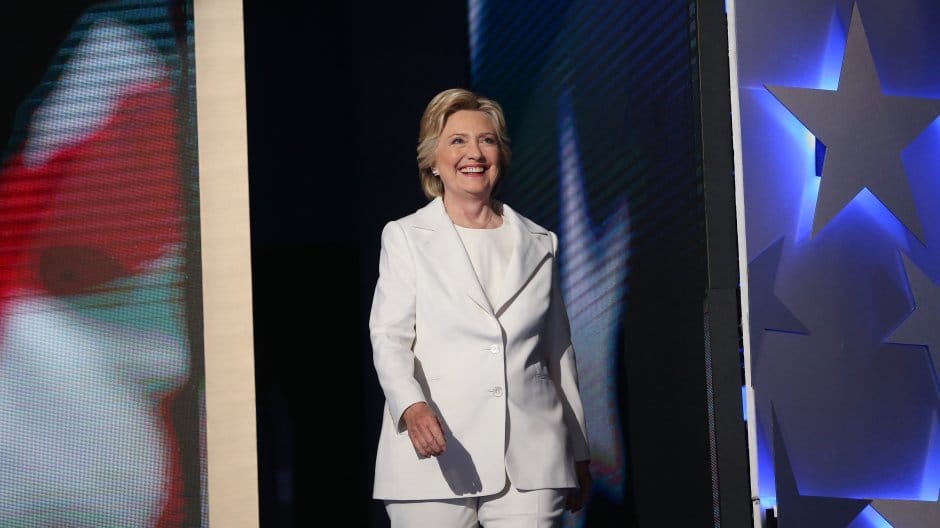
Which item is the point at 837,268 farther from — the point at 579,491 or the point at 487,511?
the point at 487,511

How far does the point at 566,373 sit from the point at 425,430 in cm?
52

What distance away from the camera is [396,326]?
2.54m

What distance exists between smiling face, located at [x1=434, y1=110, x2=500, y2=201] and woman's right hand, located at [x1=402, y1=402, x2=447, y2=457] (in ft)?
2.01

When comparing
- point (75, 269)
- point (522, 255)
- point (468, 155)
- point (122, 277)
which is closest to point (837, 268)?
point (522, 255)

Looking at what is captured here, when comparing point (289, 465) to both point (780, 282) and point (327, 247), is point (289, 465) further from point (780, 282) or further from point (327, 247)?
point (780, 282)

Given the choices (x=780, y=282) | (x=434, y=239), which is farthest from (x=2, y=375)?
(x=780, y=282)

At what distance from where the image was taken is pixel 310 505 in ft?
11.2

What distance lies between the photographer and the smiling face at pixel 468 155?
2676mm

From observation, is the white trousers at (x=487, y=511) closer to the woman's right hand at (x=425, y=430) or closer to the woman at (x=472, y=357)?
the woman at (x=472, y=357)

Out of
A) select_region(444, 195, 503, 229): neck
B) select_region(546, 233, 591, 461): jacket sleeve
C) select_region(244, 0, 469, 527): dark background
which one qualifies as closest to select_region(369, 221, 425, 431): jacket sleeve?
select_region(444, 195, 503, 229): neck

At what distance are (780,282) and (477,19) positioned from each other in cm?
162

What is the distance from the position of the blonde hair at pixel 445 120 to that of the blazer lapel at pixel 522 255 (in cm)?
14

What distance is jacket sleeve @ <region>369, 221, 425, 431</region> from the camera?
7.91ft

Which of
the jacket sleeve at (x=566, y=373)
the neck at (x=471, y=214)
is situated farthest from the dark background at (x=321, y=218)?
the jacket sleeve at (x=566, y=373)
